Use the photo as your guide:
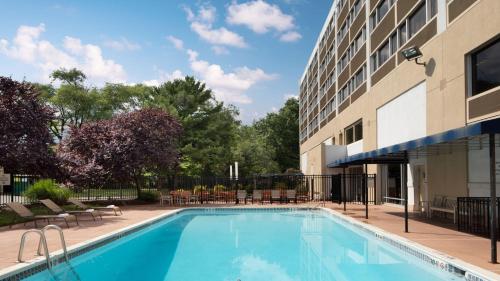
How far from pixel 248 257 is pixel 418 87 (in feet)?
34.9

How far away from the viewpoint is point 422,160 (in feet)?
60.9

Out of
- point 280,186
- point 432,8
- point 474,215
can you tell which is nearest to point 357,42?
point 280,186

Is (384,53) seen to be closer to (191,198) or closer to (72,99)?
(191,198)

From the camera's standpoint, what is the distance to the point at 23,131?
18.4 metres

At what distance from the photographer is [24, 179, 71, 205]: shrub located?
23172mm

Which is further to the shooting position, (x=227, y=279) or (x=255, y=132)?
(x=255, y=132)

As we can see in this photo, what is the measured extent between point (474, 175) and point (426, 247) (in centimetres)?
491

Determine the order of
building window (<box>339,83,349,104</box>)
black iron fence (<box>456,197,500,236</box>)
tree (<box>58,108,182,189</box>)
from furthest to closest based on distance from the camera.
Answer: building window (<box>339,83,349,104</box>) → tree (<box>58,108,182,189</box>) → black iron fence (<box>456,197,500,236</box>)

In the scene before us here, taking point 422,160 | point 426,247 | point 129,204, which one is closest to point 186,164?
point 129,204

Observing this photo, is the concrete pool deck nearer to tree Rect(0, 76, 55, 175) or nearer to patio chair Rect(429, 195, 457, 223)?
patio chair Rect(429, 195, 457, 223)

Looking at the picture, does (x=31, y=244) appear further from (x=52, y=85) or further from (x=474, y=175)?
(x=52, y=85)

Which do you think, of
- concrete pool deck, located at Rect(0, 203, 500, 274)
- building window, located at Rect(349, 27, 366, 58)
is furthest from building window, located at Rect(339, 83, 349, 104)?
concrete pool deck, located at Rect(0, 203, 500, 274)

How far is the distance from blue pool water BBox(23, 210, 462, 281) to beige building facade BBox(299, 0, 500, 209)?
397 centimetres

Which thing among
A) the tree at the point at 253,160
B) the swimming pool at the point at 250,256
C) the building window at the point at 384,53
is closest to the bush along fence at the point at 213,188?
the building window at the point at 384,53
